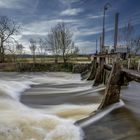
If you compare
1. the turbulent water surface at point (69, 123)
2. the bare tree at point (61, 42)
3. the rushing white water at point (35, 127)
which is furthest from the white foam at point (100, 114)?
the bare tree at point (61, 42)

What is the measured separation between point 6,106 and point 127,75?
5012 mm

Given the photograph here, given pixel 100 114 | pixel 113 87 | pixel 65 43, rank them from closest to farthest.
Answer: pixel 100 114, pixel 113 87, pixel 65 43

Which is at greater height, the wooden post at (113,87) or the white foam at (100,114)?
the wooden post at (113,87)

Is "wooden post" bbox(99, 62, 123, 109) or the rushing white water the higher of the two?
"wooden post" bbox(99, 62, 123, 109)

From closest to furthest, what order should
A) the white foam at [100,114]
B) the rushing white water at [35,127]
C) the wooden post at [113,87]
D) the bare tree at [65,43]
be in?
the rushing white water at [35,127]
the white foam at [100,114]
the wooden post at [113,87]
the bare tree at [65,43]

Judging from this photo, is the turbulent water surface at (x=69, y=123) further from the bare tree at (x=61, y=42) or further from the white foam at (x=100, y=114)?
the bare tree at (x=61, y=42)

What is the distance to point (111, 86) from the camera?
351 inches

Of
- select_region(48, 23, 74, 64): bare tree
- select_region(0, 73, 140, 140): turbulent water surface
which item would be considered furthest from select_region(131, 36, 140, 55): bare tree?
select_region(0, 73, 140, 140): turbulent water surface

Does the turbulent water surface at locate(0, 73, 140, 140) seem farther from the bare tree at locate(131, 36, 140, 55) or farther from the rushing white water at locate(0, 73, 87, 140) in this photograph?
the bare tree at locate(131, 36, 140, 55)

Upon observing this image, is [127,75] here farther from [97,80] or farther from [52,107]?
[97,80]

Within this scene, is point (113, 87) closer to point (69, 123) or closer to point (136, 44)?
point (69, 123)

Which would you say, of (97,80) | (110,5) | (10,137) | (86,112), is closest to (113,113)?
(86,112)

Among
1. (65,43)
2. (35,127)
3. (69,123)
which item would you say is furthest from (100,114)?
(65,43)

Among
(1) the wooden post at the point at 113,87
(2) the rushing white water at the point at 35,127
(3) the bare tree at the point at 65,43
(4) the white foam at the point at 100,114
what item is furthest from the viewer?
(3) the bare tree at the point at 65,43
